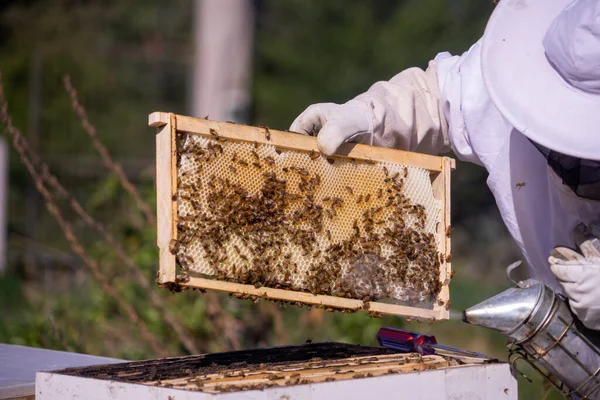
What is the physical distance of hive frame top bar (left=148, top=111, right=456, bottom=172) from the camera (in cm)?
263

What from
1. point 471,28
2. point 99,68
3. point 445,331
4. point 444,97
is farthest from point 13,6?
point 444,97

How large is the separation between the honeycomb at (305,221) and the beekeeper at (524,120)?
0.57 ft

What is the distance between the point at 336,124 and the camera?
2.88 meters

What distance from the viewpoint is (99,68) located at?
16953mm

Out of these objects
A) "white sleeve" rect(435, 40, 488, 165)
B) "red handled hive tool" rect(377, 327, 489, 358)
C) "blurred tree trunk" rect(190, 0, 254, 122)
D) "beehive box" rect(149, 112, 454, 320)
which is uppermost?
"blurred tree trunk" rect(190, 0, 254, 122)

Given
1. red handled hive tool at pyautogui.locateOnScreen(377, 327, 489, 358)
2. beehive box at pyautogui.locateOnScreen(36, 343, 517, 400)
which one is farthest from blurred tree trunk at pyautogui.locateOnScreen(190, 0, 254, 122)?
beehive box at pyautogui.locateOnScreen(36, 343, 517, 400)

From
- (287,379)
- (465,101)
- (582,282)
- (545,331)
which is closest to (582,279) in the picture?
(582,282)

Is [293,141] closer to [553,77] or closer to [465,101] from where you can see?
[465,101]

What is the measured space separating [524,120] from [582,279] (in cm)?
61

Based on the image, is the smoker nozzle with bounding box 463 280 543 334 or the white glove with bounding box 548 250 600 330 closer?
the white glove with bounding box 548 250 600 330

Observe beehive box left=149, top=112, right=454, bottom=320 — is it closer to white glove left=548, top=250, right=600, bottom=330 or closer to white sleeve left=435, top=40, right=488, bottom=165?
white sleeve left=435, top=40, right=488, bottom=165

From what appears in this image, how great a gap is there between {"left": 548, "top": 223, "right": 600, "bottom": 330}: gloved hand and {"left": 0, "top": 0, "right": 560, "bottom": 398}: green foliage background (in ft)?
8.33

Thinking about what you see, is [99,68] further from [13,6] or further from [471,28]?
[471,28]

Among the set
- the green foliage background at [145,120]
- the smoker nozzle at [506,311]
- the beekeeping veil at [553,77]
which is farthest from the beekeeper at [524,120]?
the green foliage background at [145,120]
